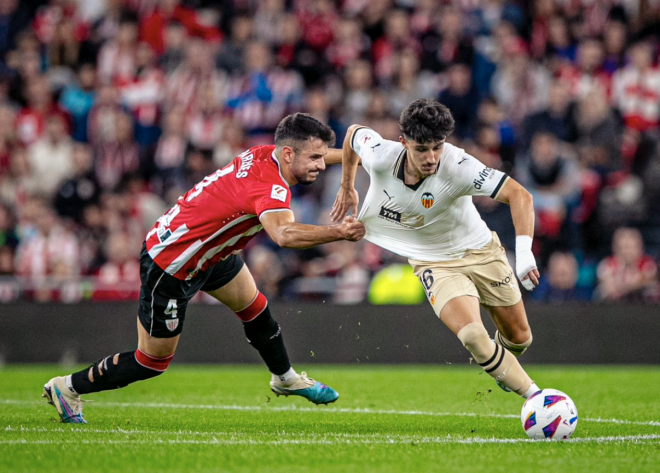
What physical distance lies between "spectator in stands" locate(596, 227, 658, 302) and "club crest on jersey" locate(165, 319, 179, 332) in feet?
Answer: 24.3

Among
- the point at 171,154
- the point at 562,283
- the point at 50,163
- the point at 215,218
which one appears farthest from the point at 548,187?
the point at 215,218

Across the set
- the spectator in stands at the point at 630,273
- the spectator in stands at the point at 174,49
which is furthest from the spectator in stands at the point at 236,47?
the spectator in stands at the point at 630,273

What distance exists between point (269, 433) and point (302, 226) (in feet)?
4.65

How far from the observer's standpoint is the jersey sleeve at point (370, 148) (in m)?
6.89

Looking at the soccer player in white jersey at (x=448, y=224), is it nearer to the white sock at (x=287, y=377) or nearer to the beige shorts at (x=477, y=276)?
the beige shorts at (x=477, y=276)

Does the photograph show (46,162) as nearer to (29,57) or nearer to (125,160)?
(125,160)

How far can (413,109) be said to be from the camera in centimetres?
645

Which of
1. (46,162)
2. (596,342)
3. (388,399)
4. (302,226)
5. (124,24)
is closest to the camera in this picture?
(302,226)

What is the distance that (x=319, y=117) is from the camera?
14.2m

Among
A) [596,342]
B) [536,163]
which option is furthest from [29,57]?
[596,342]

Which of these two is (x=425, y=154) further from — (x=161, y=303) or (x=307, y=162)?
(x=161, y=303)

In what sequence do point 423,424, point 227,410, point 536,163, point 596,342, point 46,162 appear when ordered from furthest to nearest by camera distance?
point 46,162
point 536,163
point 596,342
point 227,410
point 423,424

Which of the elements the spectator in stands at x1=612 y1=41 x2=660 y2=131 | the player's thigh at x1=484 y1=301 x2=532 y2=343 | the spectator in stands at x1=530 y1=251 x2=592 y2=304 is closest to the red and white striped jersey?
the player's thigh at x1=484 y1=301 x2=532 y2=343

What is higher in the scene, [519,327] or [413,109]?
[413,109]
